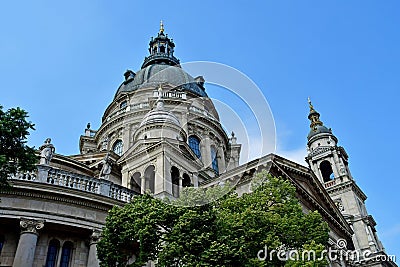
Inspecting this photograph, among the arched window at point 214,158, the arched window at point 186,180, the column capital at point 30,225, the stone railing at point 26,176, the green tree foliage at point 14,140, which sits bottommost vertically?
the column capital at point 30,225

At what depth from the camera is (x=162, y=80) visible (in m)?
47.4

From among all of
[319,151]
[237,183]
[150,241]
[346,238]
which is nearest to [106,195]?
[150,241]

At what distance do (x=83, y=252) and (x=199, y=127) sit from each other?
28.2m

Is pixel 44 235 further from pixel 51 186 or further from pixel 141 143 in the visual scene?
pixel 141 143

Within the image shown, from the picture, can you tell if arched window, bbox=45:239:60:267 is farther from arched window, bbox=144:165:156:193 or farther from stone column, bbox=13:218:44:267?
arched window, bbox=144:165:156:193

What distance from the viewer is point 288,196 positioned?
58.0 ft

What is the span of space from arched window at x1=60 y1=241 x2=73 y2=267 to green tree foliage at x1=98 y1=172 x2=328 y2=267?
2.98 metres

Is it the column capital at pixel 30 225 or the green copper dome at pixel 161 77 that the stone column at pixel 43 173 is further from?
the green copper dome at pixel 161 77

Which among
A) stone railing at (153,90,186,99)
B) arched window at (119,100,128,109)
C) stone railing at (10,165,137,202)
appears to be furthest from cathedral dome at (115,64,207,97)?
stone railing at (10,165,137,202)

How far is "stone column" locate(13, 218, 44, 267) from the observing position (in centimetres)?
1434

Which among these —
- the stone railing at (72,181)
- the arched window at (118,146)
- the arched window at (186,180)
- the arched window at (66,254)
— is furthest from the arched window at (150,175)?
the arched window at (118,146)

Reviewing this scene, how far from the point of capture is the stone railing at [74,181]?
1625 cm

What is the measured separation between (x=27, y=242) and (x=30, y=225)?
2.13 feet

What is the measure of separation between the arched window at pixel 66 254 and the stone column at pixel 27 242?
1388 mm
